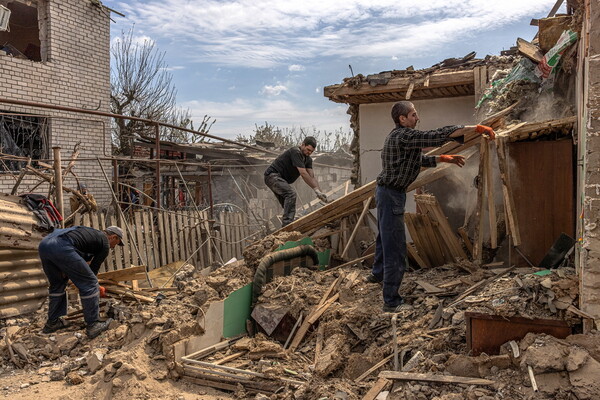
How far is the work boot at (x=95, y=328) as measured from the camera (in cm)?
549

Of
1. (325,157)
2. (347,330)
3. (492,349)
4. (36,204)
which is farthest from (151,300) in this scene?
(325,157)

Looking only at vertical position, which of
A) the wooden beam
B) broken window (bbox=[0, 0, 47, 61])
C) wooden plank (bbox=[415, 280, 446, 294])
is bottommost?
wooden plank (bbox=[415, 280, 446, 294])

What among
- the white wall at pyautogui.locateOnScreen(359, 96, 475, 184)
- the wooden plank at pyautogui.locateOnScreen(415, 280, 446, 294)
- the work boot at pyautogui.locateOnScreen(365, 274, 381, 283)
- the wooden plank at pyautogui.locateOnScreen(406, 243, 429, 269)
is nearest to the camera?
the wooden plank at pyautogui.locateOnScreen(415, 280, 446, 294)

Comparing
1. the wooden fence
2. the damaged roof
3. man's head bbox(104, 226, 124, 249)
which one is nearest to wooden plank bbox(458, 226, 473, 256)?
the damaged roof

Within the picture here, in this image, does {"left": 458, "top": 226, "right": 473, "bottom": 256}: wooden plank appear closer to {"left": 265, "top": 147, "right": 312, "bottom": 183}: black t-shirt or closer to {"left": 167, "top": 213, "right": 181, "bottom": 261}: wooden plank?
{"left": 265, "top": 147, "right": 312, "bottom": 183}: black t-shirt

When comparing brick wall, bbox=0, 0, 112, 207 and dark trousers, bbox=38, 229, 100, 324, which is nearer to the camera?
dark trousers, bbox=38, 229, 100, 324

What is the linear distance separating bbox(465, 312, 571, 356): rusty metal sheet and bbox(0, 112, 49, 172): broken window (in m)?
10.2

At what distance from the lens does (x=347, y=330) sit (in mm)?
4508

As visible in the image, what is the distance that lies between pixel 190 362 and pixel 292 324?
42.2 inches

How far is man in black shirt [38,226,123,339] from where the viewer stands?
216 inches

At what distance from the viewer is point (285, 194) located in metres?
7.64

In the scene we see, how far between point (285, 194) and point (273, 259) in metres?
2.13

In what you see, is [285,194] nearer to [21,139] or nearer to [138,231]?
[138,231]

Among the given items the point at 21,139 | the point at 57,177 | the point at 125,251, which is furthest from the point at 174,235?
the point at 21,139
